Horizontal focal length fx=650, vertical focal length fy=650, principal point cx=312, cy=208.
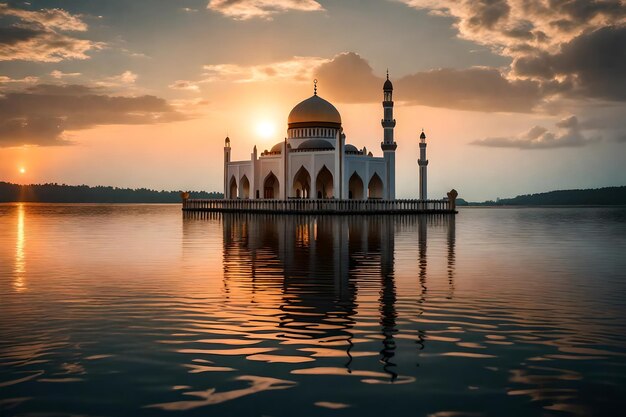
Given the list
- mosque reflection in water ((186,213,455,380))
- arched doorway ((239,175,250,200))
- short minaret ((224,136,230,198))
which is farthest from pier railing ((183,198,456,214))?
mosque reflection in water ((186,213,455,380))

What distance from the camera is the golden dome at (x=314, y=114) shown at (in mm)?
74625

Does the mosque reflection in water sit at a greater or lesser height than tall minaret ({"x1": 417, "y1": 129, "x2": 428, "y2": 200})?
lesser

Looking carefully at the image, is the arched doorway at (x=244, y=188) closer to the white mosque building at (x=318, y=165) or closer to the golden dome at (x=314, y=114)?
the white mosque building at (x=318, y=165)

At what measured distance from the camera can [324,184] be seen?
2931 inches

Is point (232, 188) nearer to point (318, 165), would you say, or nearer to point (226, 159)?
point (226, 159)

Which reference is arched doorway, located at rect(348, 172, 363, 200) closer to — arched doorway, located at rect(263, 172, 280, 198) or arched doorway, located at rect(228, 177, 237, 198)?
arched doorway, located at rect(263, 172, 280, 198)

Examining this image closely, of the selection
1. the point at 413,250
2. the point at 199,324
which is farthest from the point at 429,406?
the point at 413,250

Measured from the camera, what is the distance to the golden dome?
245 feet

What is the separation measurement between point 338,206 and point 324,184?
11.9m

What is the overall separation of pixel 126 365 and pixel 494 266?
12.8 meters

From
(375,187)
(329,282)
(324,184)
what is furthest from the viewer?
(324,184)

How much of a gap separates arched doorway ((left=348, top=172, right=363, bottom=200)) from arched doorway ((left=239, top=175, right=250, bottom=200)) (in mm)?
12612

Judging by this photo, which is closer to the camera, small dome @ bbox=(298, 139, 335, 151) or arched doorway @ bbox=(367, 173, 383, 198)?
small dome @ bbox=(298, 139, 335, 151)

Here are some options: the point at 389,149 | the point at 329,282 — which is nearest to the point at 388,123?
the point at 389,149
